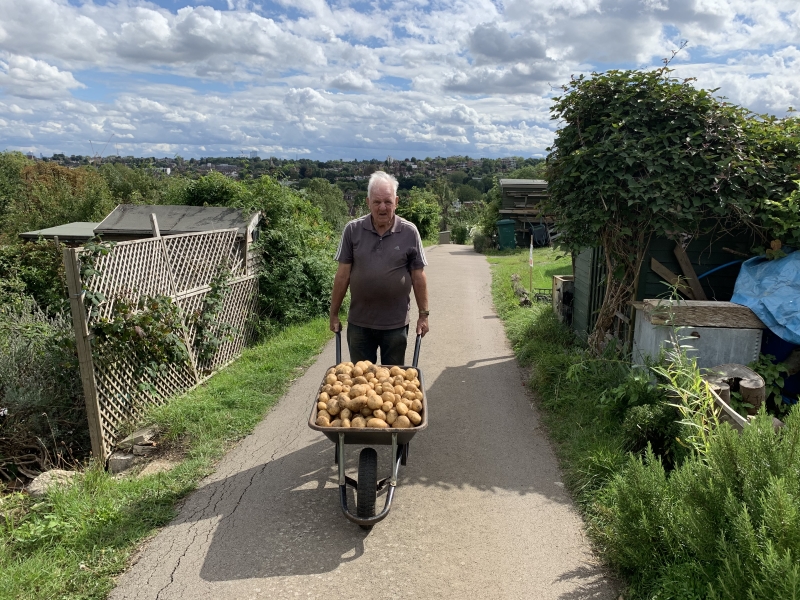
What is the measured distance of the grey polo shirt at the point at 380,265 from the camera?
443cm

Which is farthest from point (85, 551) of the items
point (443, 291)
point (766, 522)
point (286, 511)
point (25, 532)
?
point (443, 291)

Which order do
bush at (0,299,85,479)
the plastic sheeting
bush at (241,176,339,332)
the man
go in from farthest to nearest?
bush at (241,176,339,332), bush at (0,299,85,479), the plastic sheeting, the man

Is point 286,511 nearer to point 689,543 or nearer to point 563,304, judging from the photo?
point 689,543

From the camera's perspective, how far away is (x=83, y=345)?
5.08 m

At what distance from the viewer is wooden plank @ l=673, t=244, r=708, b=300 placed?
5977 millimetres

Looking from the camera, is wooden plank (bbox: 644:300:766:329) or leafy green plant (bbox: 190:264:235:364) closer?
wooden plank (bbox: 644:300:766:329)

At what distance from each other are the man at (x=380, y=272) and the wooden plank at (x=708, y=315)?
2.37 m

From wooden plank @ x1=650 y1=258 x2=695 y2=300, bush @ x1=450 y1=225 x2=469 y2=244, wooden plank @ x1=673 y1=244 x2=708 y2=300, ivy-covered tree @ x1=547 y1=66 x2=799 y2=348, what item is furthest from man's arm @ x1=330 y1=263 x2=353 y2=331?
bush @ x1=450 y1=225 x2=469 y2=244

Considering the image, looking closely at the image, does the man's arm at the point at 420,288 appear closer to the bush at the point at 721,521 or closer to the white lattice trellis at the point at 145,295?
the bush at the point at 721,521

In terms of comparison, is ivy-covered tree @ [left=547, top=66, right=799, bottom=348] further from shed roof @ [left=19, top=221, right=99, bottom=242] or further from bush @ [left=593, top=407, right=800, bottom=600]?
shed roof @ [left=19, top=221, right=99, bottom=242]

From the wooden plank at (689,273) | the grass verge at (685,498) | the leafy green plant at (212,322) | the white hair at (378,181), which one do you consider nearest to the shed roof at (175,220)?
the leafy green plant at (212,322)

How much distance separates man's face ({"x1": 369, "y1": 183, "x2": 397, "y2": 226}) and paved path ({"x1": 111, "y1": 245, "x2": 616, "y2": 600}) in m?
2.08

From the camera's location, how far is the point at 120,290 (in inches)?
225

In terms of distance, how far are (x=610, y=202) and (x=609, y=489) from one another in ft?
10.2
